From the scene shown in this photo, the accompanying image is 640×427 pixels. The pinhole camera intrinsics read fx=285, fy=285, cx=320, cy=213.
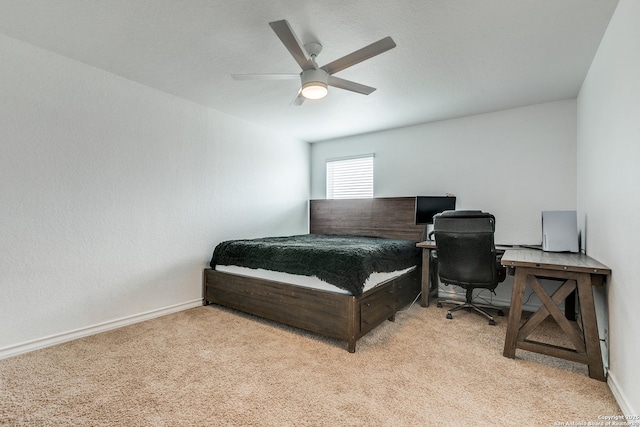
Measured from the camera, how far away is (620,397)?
1559 mm

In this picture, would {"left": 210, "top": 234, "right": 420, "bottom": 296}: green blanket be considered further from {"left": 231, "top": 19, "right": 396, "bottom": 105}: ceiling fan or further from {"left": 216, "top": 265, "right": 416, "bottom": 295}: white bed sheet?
{"left": 231, "top": 19, "right": 396, "bottom": 105}: ceiling fan

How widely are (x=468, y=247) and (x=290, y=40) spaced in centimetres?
243

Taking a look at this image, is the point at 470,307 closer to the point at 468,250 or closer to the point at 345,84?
the point at 468,250

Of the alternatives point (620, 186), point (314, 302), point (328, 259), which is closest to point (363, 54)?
Result: point (328, 259)

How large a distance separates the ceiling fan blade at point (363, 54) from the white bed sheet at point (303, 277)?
→ 1682 mm

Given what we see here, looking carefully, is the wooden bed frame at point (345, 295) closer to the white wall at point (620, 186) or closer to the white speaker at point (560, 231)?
the white speaker at point (560, 231)

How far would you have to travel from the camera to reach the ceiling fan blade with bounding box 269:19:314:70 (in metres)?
1.61

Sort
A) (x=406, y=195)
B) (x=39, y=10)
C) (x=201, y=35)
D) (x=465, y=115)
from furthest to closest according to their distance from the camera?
(x=406, y=195) < (x=465, y=115) < (x=201, y=35) < (x=39, y=10)

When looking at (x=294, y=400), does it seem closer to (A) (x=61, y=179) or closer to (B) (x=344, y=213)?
(A) (x=61, y=179)

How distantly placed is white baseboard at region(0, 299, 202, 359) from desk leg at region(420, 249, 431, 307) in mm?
Answer: 2713

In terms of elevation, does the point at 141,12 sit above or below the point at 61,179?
above

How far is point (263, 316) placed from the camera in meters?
2.84

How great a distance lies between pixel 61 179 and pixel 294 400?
8.35ft

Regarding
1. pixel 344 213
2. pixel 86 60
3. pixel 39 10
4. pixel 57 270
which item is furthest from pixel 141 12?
pixel 344 213
